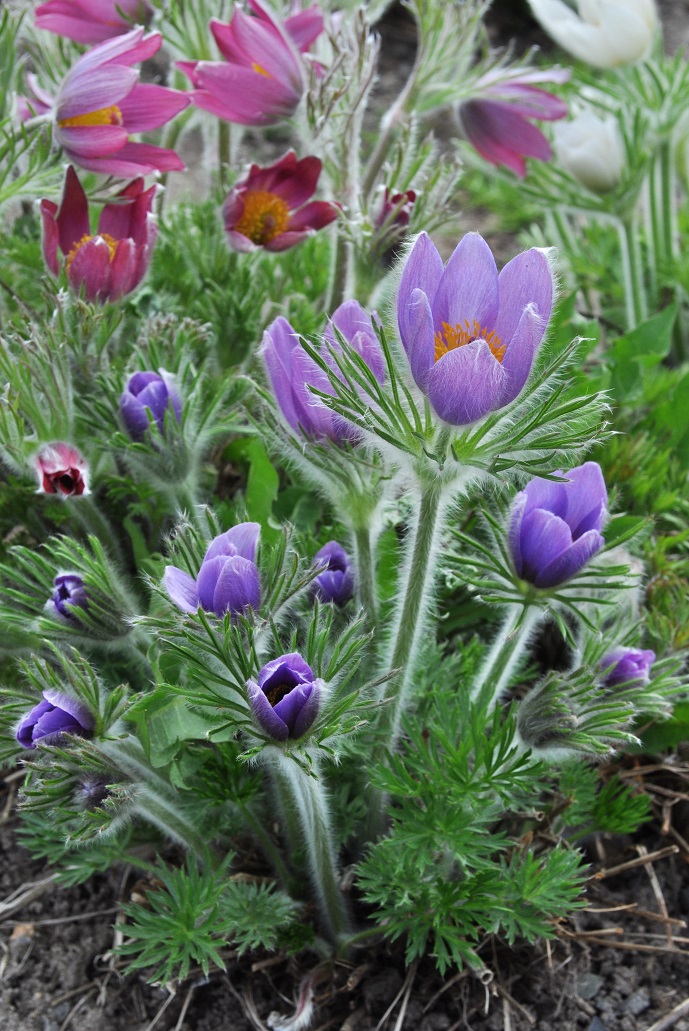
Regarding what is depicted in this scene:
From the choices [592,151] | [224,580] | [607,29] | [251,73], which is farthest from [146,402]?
[607,29]

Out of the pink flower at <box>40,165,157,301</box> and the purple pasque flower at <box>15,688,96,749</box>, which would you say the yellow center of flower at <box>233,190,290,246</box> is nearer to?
the pink flower at <box>40,165,157,301</box>

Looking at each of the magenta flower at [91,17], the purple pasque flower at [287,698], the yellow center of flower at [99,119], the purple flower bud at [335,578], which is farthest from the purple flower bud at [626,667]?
the magenta flower at [91,17]

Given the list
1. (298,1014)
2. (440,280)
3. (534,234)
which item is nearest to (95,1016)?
(298,1014)

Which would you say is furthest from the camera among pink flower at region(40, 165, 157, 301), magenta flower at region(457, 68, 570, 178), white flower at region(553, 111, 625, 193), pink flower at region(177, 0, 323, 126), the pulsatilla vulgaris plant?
white flower at region(553, 111, 625, 193)

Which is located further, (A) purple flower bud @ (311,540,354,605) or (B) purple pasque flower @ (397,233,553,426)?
(A) purple flower bud @ (311,540,354,605)

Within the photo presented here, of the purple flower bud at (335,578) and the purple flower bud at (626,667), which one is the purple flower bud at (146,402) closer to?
the purple flower bud at (335,578)

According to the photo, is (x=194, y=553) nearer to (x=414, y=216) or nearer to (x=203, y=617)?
(x=203, y=617)

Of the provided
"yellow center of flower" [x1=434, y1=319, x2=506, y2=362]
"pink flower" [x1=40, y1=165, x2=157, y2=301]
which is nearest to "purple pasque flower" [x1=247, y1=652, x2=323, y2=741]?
"yellow center of flower" [x1=434, y1=319, x2=506, y2=362]
